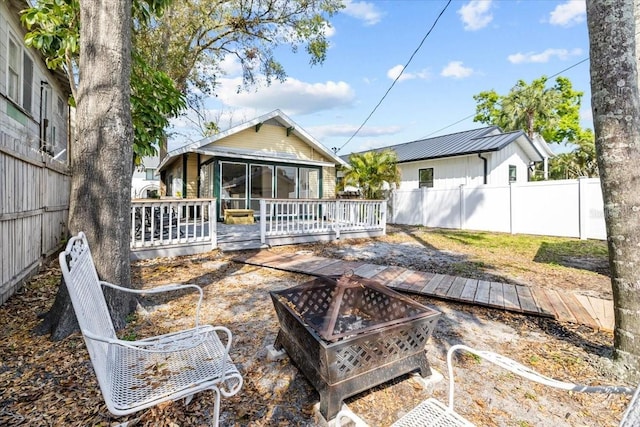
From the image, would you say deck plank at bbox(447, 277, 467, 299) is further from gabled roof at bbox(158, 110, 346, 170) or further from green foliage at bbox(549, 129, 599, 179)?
green foliage at bbox(549, 129, 599, 179)

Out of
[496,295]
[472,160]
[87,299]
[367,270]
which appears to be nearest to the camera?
[87,299]

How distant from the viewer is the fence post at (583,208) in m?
9.50

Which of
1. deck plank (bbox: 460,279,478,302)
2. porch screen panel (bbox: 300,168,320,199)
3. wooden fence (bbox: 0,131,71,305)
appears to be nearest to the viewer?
wooden fence (bbox: 0,131,71,305)

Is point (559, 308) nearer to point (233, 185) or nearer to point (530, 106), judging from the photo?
point (233, 185)

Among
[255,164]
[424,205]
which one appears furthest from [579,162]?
[255,164]

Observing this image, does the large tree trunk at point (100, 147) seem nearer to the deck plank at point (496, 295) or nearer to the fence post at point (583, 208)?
the deck plank at point (496, 295)

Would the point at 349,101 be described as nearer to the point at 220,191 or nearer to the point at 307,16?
the point at 307,16

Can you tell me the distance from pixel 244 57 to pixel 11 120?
1059 cm

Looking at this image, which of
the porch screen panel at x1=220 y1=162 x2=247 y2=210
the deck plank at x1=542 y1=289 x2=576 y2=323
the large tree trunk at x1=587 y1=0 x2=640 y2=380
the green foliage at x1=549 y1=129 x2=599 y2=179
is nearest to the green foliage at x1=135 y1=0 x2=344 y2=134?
the porch screen panel at x1=220 y1=162 x2=247 y2=210

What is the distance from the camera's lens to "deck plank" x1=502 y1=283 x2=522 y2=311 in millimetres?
3667

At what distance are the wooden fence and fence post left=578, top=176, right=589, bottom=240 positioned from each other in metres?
13.1

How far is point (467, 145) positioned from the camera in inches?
640

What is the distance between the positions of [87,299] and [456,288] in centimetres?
419

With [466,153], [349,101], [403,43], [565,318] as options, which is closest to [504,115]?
[349,101]
